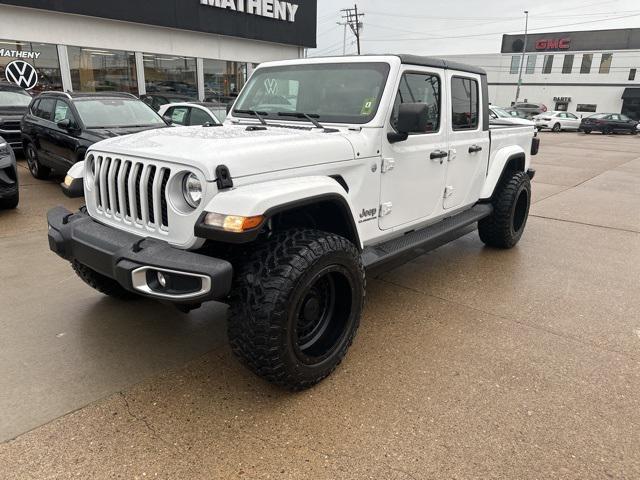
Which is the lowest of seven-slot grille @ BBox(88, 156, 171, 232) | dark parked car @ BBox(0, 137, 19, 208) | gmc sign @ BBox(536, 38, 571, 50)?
dark parked car @ BBox(0, 137, 19, 208)

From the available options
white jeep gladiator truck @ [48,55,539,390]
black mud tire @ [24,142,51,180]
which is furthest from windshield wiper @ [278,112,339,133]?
black mud tire @ [24,142,51,180]

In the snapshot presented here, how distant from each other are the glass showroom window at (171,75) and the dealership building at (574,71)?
38501 millimetres

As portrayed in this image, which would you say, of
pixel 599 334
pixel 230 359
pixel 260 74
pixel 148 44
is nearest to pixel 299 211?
pixel 230 359

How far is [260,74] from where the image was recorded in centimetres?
414

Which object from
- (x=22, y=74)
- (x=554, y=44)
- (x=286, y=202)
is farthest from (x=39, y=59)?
(x=554, y=44)

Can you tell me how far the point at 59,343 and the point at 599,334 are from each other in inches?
155

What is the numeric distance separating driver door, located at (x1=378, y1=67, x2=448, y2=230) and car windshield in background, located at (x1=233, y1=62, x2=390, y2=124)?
0.20 meters

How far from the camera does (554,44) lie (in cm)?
5059

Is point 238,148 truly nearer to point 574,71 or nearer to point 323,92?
point 323,92

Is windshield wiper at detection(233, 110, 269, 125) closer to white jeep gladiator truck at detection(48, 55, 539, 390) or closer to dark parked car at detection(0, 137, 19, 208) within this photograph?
white jeep gladiator truck at detection(48, 55, 539, 390)

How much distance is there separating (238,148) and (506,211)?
356 cm

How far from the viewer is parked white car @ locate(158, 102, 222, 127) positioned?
9.59 metres

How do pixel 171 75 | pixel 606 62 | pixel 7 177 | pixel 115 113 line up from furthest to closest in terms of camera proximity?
1. pixel 606 62
2. pixel 171 75
3. pixel 115 113
4. pixel 7 177

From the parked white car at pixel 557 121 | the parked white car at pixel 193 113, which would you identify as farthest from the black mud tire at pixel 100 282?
the parked white car at pixel 557 121
